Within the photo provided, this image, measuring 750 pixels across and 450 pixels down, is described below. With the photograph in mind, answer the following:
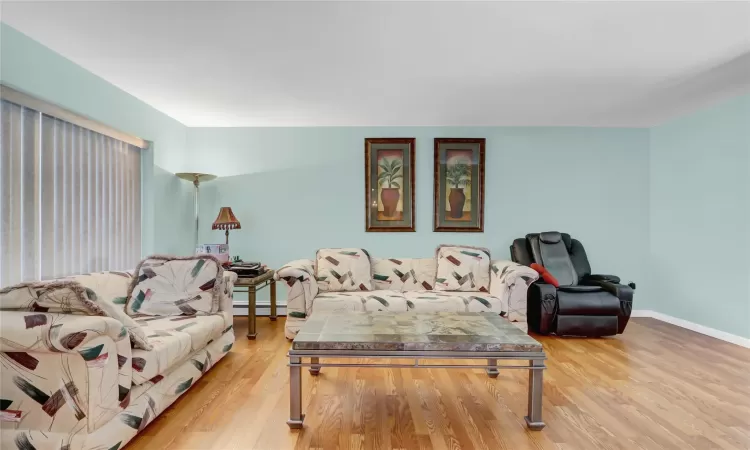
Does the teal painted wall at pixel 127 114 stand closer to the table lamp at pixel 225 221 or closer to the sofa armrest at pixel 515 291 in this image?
the table lamp at pixel 225 221

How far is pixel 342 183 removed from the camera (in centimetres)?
499

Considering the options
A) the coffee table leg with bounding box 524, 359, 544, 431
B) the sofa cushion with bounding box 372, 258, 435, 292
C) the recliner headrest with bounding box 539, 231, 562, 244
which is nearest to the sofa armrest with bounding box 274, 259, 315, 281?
the sofa cushion with bounding box 372, 258, 435, 292

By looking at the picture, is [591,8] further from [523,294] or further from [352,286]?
[352,286]

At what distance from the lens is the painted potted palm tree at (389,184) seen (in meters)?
4.95

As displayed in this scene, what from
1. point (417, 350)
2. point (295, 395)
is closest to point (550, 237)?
point (417, 350)

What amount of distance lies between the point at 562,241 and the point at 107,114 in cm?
479

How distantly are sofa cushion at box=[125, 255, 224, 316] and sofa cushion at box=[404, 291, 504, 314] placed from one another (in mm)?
1748

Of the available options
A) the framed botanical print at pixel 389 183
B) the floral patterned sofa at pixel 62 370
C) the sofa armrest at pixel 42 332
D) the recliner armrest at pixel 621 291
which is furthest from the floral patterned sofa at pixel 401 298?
the sofa armrest at pixel 42 332

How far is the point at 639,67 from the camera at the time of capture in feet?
10.1

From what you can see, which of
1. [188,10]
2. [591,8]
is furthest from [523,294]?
[188,10]

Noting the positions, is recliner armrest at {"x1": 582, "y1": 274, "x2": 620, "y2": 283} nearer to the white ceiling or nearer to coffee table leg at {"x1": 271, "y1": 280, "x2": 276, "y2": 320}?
the white ceiling

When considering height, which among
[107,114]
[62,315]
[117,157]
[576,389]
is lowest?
[576,389]

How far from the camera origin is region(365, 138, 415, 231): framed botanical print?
4.95 meters

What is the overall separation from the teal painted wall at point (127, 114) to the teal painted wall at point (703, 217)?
18.8ft
